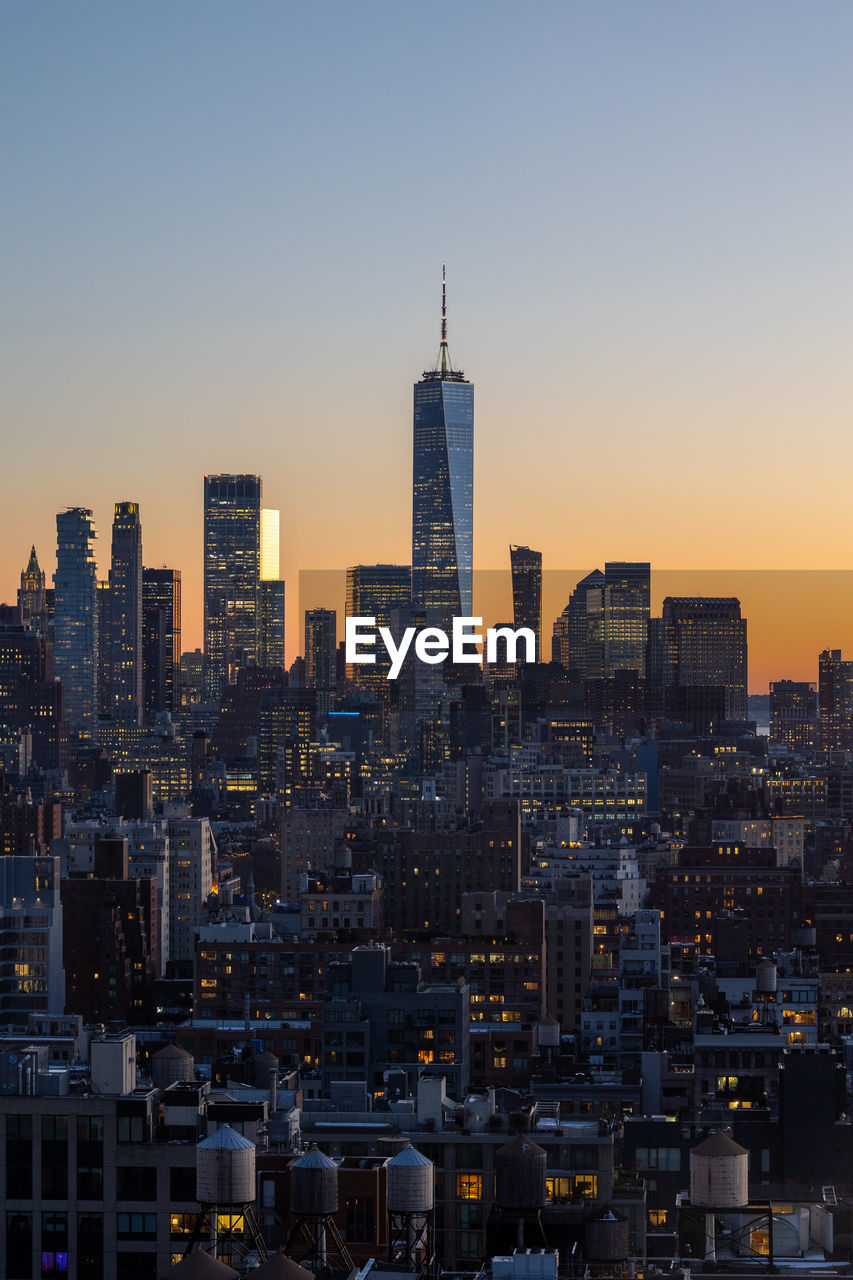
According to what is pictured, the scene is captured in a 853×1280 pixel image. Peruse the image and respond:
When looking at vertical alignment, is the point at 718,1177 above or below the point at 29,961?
above

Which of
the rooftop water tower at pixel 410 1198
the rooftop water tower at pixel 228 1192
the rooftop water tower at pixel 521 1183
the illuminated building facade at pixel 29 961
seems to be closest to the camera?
the rooftop water tower at pixel 228 1192

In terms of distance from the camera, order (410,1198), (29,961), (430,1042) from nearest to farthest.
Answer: (410,1198) < (430,1042) < (29,961)

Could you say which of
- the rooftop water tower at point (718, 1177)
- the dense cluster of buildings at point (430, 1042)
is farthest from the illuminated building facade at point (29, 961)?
the rooftop water tower at point (718, 1177)

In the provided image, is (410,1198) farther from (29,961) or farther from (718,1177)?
(29,961)

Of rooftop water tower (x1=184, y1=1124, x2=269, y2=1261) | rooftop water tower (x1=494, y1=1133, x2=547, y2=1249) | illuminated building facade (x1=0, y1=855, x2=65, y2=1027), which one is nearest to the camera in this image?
rooftop water tower (x1=184, y1=1124, x2=269, y2=1261)

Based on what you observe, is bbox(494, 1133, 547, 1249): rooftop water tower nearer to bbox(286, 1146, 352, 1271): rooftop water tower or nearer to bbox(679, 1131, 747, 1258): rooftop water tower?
bbox(679, 1131, 747, 1258): rooftop water tower

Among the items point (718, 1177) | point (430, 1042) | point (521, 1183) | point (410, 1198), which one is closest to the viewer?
point (410, 1198)

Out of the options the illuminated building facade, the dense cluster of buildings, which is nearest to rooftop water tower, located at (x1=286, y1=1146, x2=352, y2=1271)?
the dense cluster of buildings

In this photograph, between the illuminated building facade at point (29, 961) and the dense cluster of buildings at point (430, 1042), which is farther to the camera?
the illuminated building facade at point (29, 961)

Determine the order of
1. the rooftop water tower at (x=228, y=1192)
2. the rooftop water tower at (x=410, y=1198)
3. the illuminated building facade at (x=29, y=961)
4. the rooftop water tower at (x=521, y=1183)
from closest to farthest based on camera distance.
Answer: the rooftop water tower at (x=228, y=1192)
the rooftop water tower at (x=410, y=1198)
the rooftop water tower at (x=521, y=1183)
the illuminated building facade at (x=29, y=961)

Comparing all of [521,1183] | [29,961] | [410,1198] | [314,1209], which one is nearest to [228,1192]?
[314,1209]

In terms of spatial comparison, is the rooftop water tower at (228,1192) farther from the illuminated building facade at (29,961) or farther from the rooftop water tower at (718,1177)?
the illuminated building facade at (29,961)

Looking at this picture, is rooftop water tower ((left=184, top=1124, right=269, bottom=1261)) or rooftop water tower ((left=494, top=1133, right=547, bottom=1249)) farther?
rooftop water tower ((left=494, top=1133, right=547, bottom=1249))
